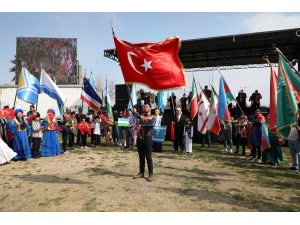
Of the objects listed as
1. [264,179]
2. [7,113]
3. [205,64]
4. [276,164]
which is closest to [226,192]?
[264,179]

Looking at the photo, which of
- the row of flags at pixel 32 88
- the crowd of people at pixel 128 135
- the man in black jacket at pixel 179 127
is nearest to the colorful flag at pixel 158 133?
the crowd of people at pixel 128 135

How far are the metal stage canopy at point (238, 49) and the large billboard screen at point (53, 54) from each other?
2856cm

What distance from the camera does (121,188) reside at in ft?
20.6

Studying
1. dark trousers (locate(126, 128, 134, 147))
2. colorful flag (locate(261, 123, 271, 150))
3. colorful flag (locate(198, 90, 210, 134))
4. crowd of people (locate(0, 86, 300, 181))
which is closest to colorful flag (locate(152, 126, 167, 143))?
crowd of people (locate(0, 86, 300, 181))

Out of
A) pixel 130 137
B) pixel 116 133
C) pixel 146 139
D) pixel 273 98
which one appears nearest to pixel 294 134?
pixel 273 98

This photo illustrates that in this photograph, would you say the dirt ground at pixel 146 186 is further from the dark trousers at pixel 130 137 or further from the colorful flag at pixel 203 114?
the dark trousers at pixel 130 137

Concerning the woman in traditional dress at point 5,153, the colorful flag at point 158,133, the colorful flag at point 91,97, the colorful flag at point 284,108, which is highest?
the colorful flag at point 91,97

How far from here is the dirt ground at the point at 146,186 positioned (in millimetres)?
5207

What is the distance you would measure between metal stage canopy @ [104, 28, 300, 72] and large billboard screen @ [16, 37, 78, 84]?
93.7 ft

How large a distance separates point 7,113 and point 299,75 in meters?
9.53

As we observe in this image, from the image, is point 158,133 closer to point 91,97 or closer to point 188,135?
point 188,135

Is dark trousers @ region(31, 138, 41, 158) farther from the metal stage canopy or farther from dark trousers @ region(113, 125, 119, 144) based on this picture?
the metal stage canopy

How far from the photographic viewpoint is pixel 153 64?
673cm

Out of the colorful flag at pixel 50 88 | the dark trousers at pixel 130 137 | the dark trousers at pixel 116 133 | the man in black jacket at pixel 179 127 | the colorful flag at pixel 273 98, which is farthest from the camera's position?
the dark trousers at pixel 116 133
